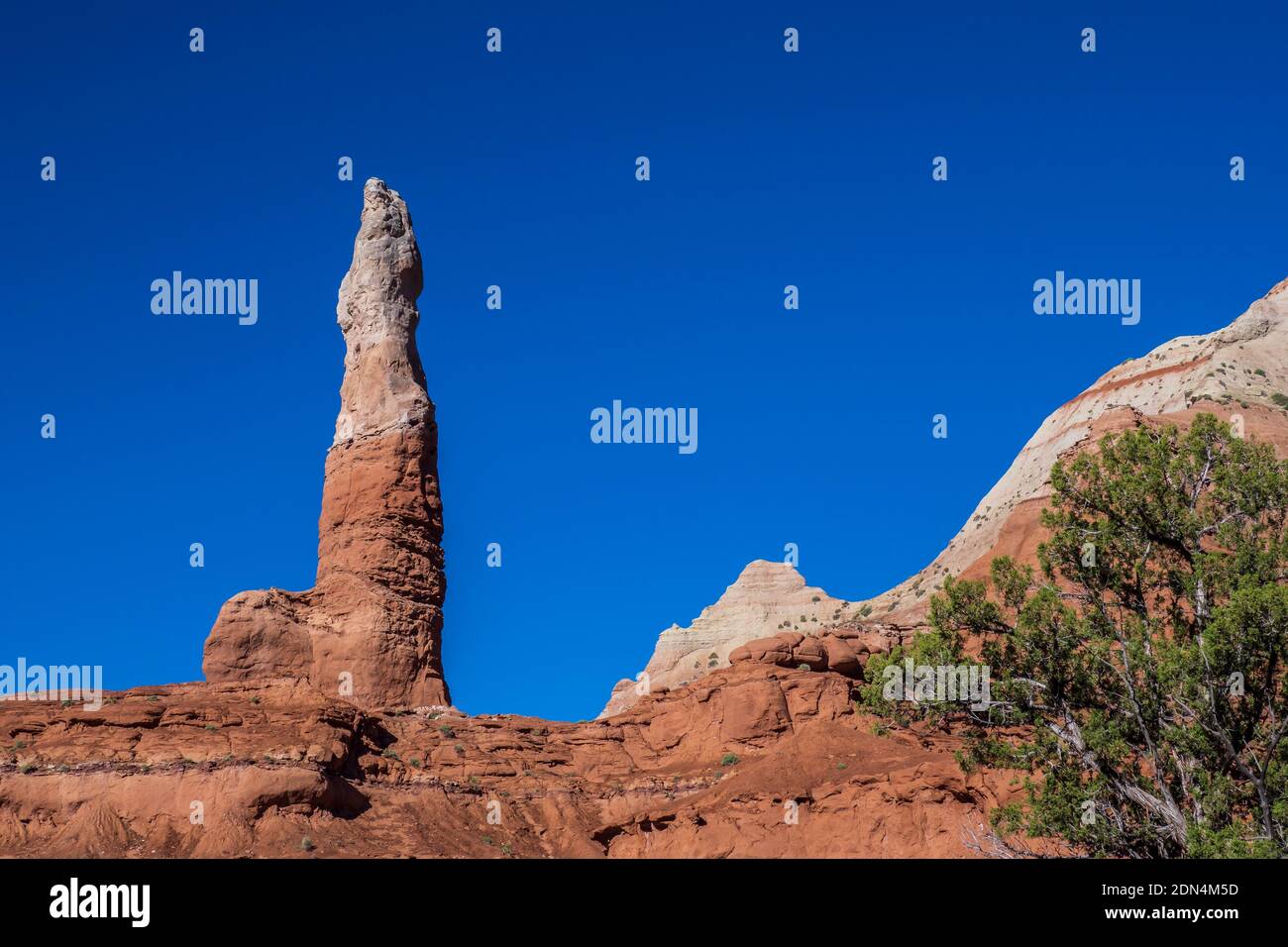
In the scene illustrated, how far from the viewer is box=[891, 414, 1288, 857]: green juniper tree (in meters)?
26.5

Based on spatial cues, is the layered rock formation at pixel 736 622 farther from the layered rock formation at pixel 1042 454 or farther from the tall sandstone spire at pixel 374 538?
the tall sandstone spire at pixel 374 538

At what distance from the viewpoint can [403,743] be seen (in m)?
50.6

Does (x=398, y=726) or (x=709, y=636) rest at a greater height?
(x=709, y=636)

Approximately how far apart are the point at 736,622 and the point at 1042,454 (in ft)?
79.7

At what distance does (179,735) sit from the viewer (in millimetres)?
43594

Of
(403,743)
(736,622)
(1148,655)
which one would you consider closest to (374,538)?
(403,743)

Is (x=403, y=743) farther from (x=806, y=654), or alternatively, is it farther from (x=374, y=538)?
(x=806, y=654)

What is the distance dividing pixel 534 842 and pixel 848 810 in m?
10.6

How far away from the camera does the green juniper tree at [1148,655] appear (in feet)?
86.9

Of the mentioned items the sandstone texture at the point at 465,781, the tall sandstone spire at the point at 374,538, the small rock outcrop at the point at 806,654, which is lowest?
the sandstone texture at the point at 465,781

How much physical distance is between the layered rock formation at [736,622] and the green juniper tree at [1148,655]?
5120cm

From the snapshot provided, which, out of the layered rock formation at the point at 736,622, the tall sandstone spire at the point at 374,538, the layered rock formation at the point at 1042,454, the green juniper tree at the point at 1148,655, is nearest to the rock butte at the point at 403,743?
the tall sandstone spire at the point at 374,538
